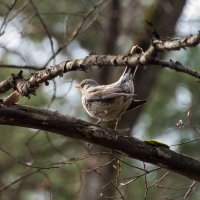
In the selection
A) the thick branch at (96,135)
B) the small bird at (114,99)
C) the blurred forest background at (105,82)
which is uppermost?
the blurred forest background at (105,82)

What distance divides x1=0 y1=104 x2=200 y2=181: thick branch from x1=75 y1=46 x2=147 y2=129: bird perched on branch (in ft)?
3.15

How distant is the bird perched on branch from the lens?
438 cm

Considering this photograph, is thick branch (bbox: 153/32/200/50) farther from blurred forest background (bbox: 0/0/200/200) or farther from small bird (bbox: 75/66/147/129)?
blurred forest background (bbox: 0/0/200/200)

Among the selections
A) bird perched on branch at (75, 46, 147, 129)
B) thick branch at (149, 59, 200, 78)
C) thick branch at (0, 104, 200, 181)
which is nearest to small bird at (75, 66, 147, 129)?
bird perched on branch at (75, 46, 147, 129)

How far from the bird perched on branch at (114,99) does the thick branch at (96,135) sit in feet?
3.15

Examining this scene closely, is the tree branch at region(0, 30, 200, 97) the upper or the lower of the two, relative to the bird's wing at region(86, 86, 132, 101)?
lower

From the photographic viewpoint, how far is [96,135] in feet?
11.0

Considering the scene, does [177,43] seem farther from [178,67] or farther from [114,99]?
[114,99]

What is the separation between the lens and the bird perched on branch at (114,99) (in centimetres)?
438

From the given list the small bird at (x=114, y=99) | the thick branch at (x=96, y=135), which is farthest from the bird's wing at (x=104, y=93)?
the thick branch at (x=96, y=135)

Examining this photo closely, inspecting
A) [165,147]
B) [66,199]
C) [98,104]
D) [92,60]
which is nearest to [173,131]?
[66,199]

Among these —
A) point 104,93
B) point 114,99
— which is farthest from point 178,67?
point 104,93

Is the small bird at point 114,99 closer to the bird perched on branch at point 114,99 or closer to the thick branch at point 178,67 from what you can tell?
the bird perched on branch at point 114,99

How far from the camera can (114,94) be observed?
4.41 metres
